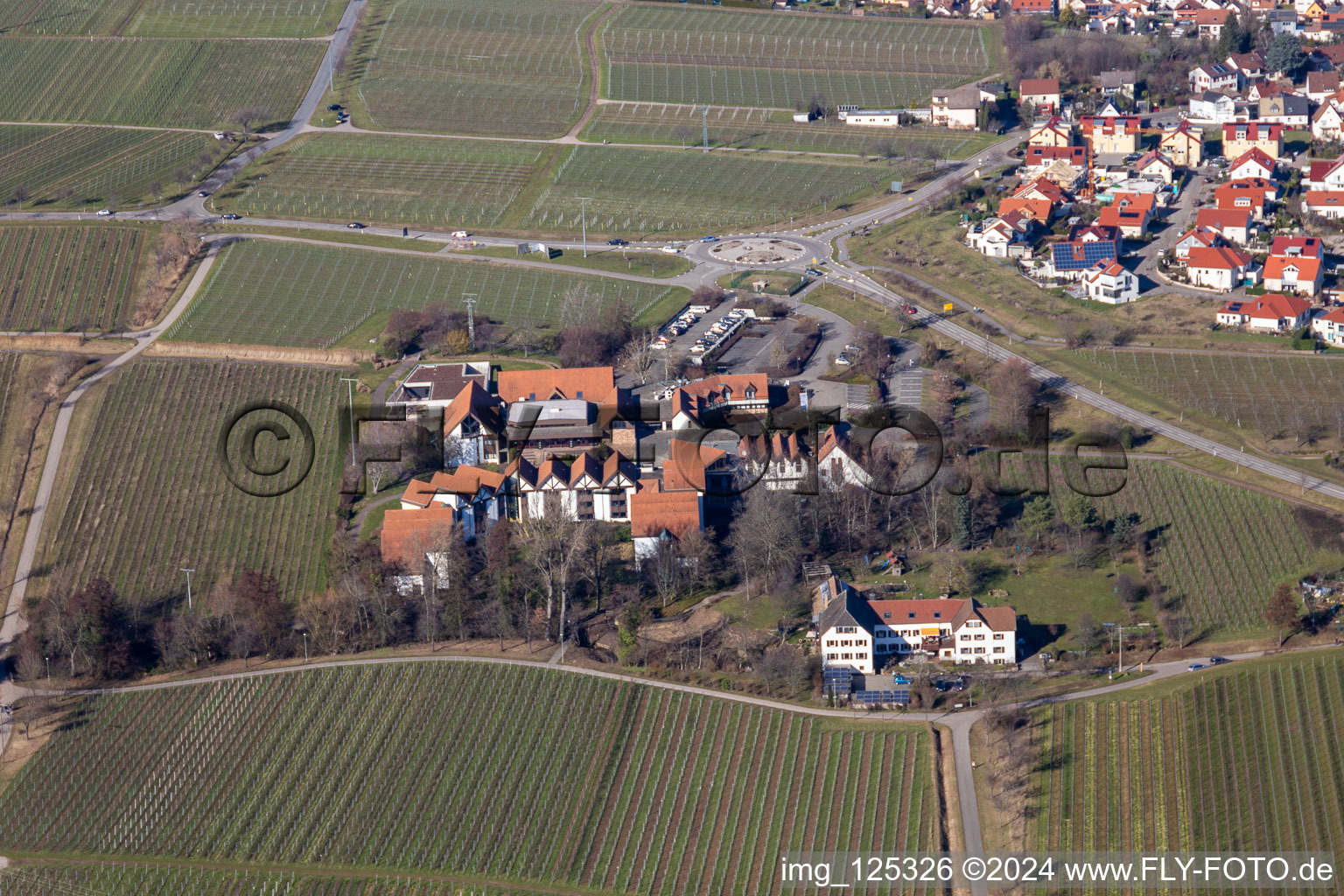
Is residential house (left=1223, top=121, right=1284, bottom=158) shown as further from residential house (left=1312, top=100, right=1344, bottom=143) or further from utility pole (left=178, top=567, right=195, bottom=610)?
utility pole (left=178, top=567, right=195, bottom=610)

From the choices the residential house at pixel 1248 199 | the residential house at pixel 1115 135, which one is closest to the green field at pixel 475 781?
the residential house at pixel 1248 199

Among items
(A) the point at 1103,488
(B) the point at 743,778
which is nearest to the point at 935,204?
(A) the point at 1103,488

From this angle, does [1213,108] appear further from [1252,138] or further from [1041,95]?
[1041,95]

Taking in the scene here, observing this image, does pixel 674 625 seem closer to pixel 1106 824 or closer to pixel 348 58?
pixel 1106 824

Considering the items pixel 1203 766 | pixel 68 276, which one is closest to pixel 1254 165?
pixel 1203 766

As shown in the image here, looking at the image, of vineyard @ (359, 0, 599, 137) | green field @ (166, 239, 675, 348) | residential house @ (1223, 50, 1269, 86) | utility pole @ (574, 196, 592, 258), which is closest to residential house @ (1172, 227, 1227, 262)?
green field @ (166, 239, 675, 348)

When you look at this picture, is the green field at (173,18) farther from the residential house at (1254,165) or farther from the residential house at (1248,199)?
the residential house at (1248,199)

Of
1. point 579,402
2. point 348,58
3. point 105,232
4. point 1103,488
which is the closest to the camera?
point 1103,488
